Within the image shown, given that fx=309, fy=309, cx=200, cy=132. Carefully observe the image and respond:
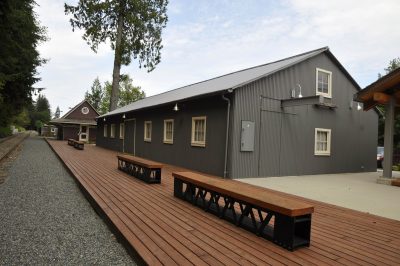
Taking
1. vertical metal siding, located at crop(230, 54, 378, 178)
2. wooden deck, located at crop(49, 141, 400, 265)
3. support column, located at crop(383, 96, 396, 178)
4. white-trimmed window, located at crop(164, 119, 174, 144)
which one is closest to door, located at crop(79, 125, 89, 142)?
white-trimmed window, located at crop(164, 119, 174, 144)

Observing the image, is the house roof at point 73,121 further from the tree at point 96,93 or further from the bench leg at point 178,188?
the tree at point 96,93

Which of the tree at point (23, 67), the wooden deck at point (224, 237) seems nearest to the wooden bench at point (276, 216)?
the wooden deck at point (224, 237)

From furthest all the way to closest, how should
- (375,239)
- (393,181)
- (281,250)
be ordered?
1. (393,181)
2. (375,239)
3. (281,250)

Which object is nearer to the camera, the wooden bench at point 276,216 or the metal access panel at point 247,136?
the wooden bench at point 276,216

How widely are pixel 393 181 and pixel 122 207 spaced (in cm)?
866

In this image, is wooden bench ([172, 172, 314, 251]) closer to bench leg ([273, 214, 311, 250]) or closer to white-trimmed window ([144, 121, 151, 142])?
bench leg ([273, 214, 311, 250])

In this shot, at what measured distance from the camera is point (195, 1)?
45.0 ft

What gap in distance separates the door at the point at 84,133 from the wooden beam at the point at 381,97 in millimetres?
31161

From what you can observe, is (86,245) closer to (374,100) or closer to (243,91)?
(243,91)

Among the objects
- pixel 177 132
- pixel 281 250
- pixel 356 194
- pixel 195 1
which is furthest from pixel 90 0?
pixel 281 250

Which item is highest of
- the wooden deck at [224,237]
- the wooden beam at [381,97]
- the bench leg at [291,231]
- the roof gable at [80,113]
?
the roof gable at [80,113]

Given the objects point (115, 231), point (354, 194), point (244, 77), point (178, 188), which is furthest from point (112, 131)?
point (115, 231)

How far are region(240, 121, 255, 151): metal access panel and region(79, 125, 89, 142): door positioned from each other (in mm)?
28988

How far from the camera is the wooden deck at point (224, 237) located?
3.26 meters
